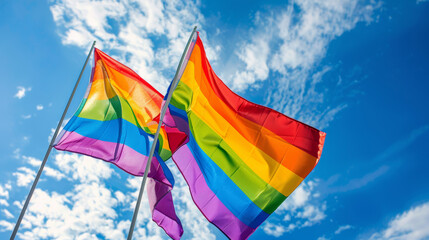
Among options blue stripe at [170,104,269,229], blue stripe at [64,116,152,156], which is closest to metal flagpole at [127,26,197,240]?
blue stripe at [170,104,269,229]

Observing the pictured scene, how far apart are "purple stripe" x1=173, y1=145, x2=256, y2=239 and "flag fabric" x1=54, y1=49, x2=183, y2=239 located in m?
0.66

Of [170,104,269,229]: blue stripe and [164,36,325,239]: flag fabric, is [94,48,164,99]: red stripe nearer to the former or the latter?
[164,36,325,239]: flag fabric

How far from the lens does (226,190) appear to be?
1037cm

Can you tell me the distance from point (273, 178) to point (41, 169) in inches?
278

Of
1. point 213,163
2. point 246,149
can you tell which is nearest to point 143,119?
point 213,163

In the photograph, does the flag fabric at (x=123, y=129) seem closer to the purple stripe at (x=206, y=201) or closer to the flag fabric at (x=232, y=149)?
the purple stripe at (x=206, y=201)

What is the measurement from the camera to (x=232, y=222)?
9992mm

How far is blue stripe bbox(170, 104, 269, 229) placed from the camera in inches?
396

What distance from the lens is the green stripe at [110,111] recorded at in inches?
421

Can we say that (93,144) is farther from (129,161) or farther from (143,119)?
(143,119)

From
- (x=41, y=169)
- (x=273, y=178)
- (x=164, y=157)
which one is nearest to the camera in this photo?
(x=41, y=169)

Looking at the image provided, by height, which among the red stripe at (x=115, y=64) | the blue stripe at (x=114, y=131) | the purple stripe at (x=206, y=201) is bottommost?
the purple stripe at (x=206, y=201)

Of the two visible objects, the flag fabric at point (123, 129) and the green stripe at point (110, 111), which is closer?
the flag fabric at point (123, 129)

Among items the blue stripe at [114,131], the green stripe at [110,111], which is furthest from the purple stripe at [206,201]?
the blue stripe at [114,131]
